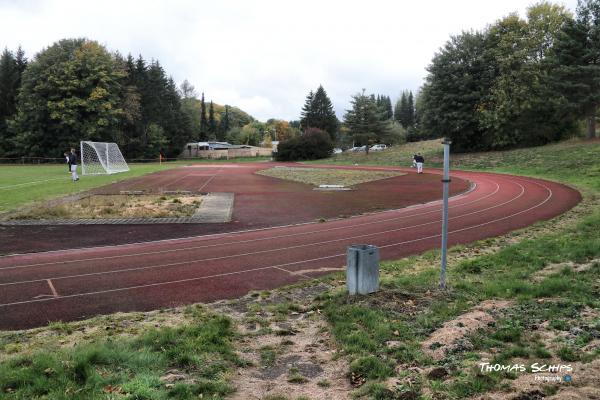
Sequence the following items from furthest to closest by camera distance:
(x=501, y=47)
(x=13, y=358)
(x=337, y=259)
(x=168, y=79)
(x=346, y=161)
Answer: (x=168, y=79) < (x=346, y=161) < (x=501, y=47) < (x=337, y=259) < (x=13, y=358)

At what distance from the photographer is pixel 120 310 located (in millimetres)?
7180

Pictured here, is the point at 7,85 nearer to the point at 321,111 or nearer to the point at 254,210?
the point at 321,111

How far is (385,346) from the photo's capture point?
5.18 m

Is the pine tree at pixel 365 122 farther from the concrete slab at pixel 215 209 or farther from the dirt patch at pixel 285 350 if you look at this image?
the dirt patch at pixel 285 350

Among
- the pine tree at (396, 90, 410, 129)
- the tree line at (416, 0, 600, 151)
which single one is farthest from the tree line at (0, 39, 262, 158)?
the pine tree at (396, 90, 410, 129)

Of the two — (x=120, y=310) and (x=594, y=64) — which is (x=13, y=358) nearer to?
(x=120, y=310)

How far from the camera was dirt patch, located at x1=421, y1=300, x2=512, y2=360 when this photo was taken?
4.98 metres

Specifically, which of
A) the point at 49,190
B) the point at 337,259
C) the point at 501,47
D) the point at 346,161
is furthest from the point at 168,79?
the point at 337,259

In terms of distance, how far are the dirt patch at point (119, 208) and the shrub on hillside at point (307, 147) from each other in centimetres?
4464

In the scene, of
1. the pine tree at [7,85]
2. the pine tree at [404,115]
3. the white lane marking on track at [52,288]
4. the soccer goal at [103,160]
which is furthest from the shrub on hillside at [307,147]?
the pine tree at [404,115]

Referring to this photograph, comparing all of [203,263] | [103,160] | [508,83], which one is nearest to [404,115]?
[508,83]


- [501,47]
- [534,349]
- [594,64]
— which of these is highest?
[501,47]

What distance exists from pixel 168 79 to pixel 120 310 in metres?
103

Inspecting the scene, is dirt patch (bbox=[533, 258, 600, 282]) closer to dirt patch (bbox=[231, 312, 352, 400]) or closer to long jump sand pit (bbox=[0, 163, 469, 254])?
dirt patch (bbox=[231, 312, 352, 400])
